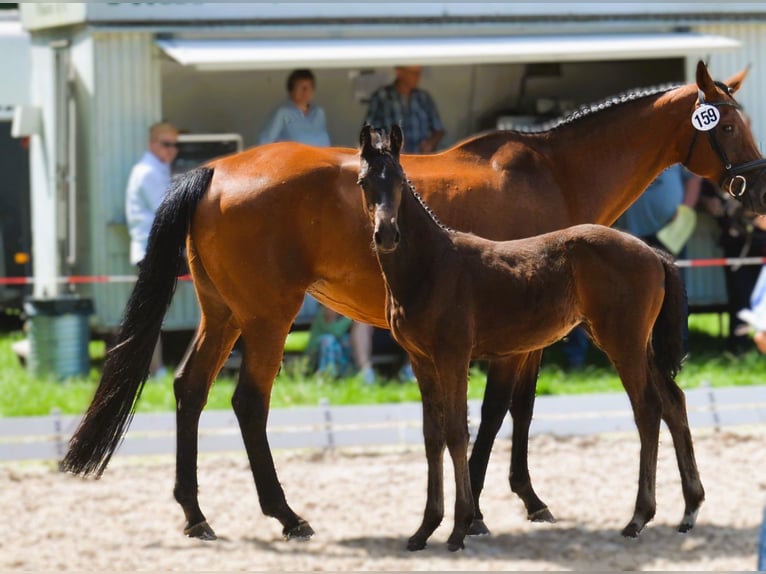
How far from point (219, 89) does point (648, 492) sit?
10.9 metres

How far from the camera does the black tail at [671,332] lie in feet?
13.1

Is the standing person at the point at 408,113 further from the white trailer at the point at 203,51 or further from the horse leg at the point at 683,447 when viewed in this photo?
the horse leg at the point at 683,447

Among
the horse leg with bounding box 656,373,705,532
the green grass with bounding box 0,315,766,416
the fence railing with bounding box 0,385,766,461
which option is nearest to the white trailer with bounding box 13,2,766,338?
the green grass with bounding box 0,315,766,416

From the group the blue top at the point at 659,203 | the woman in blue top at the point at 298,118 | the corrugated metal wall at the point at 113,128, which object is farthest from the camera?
the corrugated metal wall at the point at 113,128

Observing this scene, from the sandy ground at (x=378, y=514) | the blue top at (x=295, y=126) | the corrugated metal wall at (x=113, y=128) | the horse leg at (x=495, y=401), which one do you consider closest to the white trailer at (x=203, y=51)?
the corrugated metal wall at (x=113, y=128)

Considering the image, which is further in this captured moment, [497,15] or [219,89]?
[219,89]

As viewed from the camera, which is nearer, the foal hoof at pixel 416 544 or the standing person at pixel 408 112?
the foal hoof at pixel 416 544

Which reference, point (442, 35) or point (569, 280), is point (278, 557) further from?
point (442, 35)

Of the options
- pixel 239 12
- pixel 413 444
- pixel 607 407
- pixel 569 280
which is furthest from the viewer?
pixel 239 12

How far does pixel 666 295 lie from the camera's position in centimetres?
400

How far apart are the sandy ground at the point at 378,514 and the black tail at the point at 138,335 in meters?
2.74

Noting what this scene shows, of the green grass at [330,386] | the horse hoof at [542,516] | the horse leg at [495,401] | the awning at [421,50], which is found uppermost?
the awning at [421,50]

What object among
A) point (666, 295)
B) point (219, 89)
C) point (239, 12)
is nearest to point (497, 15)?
point (239, 12)

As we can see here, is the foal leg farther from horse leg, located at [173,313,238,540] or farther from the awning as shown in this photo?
the awning
